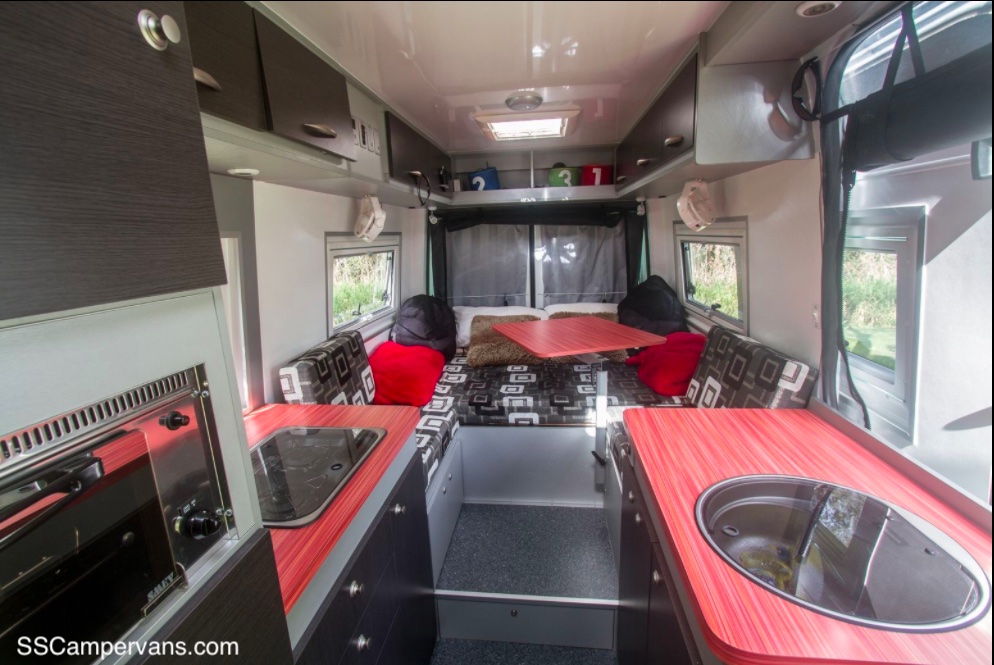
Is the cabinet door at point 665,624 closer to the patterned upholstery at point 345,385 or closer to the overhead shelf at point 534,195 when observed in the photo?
the patterned upholstery at point 345,385

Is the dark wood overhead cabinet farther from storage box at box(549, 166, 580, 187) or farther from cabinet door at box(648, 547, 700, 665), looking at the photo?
cabinet door at box(648, 547, 700, 665)

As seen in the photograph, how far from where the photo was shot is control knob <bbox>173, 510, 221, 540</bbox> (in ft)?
1.84

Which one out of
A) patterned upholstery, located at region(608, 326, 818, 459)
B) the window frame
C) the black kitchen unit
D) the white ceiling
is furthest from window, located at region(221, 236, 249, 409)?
the window frame

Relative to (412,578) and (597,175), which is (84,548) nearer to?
(412,578)

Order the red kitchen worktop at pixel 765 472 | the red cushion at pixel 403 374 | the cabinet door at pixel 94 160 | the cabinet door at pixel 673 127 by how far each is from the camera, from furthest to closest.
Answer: the red cushion at pixel 403 374 < the cabinet door at pixel 673 127 < the red kitchen worktop at pixel 765 472 < the cabinet door at pixel 94 160

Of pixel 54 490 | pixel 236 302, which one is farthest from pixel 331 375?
pixel 54 490

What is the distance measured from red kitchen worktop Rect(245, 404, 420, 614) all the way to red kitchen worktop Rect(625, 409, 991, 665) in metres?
0.74

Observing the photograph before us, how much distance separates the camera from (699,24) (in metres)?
0.46

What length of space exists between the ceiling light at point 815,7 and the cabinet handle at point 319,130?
0.53 metres

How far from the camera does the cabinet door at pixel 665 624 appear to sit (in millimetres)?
876

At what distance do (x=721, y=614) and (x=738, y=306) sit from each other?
6.88 ft

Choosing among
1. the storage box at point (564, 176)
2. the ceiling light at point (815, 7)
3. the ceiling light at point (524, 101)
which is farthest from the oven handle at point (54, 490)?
the storage box at point (564, 176)

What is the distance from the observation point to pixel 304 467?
1.27 m

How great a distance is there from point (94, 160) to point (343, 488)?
929 mm
